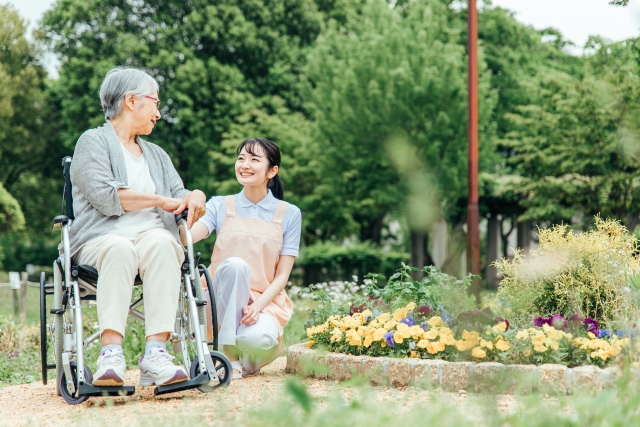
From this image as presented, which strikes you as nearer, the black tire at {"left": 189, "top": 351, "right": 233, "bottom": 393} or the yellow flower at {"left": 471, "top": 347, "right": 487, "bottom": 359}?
the black tire at {"left": 189, "top": 351, "right": 233, "bottom": 393}

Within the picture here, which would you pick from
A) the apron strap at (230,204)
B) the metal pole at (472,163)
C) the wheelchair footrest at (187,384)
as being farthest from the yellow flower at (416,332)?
the metal pole at (472,163)

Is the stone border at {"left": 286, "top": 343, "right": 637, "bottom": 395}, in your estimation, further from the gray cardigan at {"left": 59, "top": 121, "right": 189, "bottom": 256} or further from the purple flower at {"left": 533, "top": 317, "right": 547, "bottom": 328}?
the gray cardigan at {"left": 59, "top": 121, "right": 189, "bottom": 256}

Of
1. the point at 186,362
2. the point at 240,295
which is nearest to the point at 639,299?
the point at 240,295

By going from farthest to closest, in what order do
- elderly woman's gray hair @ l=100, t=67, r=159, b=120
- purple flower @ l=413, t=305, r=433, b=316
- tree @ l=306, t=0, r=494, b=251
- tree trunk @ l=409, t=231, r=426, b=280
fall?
tree trunk @ l=409, t=231, r=426, b=280 < tree @ l=306, t=0, r=494, b=251 < purple flower @ l=413, t=305, r=433, b=316 < elderly woman's gray hair @ l=100, t=67, r=159, b=120

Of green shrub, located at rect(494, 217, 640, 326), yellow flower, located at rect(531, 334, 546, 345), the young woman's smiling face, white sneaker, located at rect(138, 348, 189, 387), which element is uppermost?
the young woman's smiling face

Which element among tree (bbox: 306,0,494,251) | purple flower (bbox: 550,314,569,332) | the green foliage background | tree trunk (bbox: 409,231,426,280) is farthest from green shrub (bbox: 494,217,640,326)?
tree trunk (bbox: 409,231,426,280)

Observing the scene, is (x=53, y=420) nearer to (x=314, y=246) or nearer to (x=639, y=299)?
(x=639, y=299)

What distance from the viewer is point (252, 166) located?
413cm

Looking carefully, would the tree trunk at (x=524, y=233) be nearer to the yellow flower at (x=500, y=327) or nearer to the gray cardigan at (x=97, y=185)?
the yellow flower at (x=500, y=327)

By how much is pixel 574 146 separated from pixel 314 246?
755 cm

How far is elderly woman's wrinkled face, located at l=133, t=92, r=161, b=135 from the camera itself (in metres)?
3.71

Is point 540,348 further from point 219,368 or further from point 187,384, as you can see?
point 187,384

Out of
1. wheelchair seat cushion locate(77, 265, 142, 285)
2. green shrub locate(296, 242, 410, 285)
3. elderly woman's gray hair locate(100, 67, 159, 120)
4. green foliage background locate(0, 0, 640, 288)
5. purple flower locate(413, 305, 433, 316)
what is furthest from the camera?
green shrub locate(296, 242, 410, 285)

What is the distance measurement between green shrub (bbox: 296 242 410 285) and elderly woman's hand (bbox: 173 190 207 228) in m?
14.9
